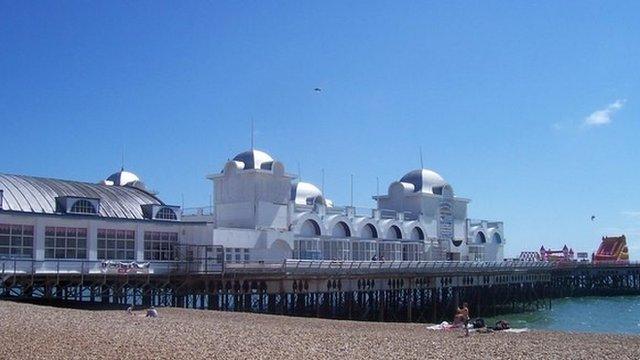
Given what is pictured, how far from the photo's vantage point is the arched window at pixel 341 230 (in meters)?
46.5

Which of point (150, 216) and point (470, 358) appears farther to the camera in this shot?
point (150, 216)

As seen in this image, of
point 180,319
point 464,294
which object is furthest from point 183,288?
point 464,294

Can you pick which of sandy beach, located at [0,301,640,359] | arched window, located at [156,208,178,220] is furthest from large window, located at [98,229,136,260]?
sandy beach, located at [0,301,640,359]

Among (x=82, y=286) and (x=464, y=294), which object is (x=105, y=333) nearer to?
(x=82, y=286)

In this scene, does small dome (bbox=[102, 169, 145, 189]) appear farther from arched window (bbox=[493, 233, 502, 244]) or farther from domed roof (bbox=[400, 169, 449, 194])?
arched window (bbox=[493, 233, 502, 244])

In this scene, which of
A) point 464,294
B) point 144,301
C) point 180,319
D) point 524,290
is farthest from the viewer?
point 524,290

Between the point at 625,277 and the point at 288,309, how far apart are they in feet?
159

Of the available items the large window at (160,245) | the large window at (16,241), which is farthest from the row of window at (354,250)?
the large window at (16,241)

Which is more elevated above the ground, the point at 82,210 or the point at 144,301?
the point at 82,210

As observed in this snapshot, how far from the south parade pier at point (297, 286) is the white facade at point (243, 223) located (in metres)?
1.30

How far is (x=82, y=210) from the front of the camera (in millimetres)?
32250

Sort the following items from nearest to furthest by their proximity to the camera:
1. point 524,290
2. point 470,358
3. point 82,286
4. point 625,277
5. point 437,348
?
point 470,358
point 437,348
point 82,286
point 524,290
point 625,277

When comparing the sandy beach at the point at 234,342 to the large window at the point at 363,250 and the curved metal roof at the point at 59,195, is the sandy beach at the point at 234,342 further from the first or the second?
the large window at the point at 363,250

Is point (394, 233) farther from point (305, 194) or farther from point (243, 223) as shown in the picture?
point (243, 223)
